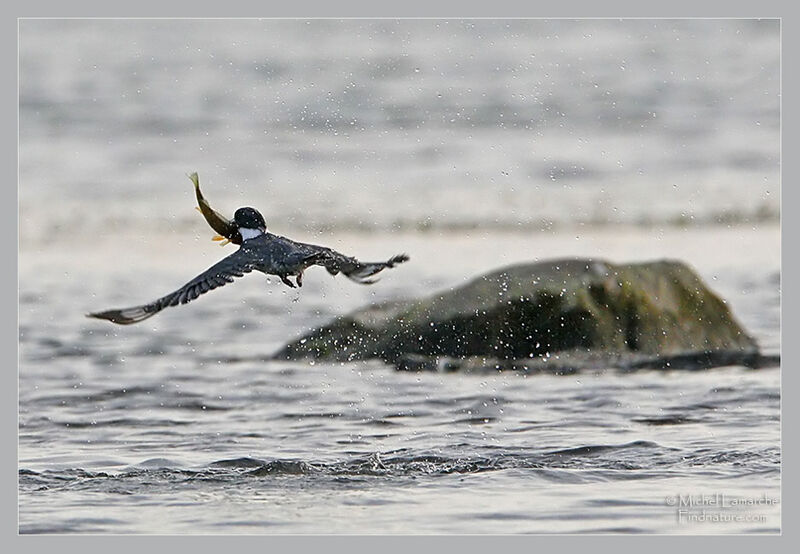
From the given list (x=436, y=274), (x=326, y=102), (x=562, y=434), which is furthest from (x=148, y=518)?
(x=326, y=102)

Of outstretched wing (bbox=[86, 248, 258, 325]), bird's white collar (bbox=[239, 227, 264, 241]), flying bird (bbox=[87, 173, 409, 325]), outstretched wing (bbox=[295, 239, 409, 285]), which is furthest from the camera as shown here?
bird's white collar (bbox=[239, 227, 264, 241])

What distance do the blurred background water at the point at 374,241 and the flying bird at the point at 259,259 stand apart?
1130 millimetres

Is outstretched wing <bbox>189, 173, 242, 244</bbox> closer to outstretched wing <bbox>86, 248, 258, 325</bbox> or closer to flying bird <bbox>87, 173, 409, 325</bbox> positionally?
flying bird <bbox>87, 173, 409, 325</bbox>

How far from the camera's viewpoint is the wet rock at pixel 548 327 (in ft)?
31.4

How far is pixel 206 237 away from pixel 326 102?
7.12 feet

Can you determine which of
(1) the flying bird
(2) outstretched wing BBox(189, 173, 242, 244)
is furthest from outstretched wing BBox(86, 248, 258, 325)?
(2) outstretched wing BBox(189, 173, 242, 244)

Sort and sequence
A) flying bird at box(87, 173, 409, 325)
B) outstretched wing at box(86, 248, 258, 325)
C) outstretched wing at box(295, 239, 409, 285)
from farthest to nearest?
outstretched wing at box(295, 239, 409, 285)
flying bird at box(87, 173, 409, 325)
outstretched wing at box(86, 248, 258, 325)

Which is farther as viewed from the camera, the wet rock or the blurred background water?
the wet rock

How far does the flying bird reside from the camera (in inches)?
274

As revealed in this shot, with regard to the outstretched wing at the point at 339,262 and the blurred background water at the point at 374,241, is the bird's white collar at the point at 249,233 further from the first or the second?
the blurred background water at the point at 374,241

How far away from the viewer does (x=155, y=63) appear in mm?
12969

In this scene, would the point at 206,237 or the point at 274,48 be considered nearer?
the point at 206,237

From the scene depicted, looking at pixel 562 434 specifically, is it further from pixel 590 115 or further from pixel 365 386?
pixel 590 115

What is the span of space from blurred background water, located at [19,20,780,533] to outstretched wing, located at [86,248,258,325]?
1186mm
